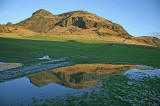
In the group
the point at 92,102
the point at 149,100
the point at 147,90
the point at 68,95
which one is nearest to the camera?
the point at 92,102

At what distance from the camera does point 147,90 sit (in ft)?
53.4

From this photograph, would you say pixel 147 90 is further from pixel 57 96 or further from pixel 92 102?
pixel 57 96

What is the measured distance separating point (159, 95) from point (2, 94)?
64.7ft

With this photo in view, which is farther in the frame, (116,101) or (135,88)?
(135,88)

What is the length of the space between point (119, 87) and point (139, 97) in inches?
130

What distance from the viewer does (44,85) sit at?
58.8 feet

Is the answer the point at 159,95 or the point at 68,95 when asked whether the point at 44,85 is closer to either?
the point at 68,95

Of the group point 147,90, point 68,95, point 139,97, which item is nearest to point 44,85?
point 68,95

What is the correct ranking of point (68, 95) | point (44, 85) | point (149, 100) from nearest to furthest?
point (149, 100) < point (68, 95) < point (44, 85)

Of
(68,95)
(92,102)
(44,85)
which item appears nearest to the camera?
(92,102)

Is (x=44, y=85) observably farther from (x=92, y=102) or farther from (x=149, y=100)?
(x=149, y=100)

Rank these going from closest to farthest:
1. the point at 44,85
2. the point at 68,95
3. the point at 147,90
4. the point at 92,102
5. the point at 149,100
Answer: the point at 92,102 < the point at 149,100 < the point at 68,95 < the point at 147,90 < the point at 44,85

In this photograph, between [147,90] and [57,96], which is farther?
[147,90]

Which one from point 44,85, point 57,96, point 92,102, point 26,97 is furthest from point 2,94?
point 92,102
